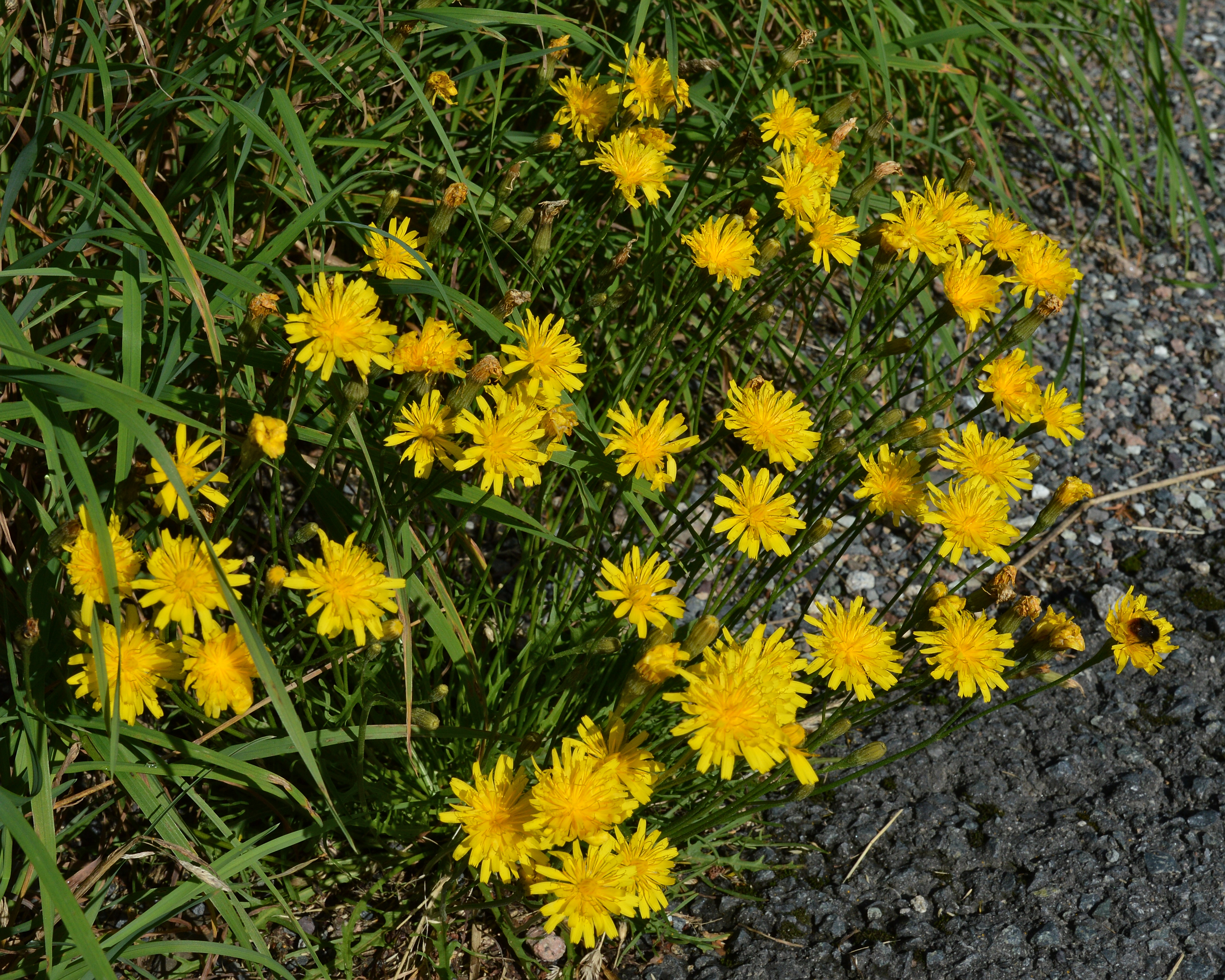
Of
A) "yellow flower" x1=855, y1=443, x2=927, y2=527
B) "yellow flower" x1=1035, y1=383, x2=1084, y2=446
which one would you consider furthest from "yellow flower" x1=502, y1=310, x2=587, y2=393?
"yellow flower" x1=1035, y1=383, x2=1084, y2=446

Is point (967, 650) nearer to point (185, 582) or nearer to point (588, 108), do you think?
point (185, 582)

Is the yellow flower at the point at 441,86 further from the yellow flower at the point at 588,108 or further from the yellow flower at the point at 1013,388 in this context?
the yellow flower at the point at 1013,388

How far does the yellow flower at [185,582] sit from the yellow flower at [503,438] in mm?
356

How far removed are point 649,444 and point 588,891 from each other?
0.69 meters

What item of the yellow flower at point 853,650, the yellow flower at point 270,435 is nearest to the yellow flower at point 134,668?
the yellow flower at point 270,435

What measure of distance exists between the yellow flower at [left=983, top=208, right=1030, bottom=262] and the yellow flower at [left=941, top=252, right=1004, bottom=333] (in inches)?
2.4

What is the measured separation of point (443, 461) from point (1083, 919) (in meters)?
1.45

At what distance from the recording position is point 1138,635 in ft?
5.69

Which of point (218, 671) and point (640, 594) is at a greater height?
point (218, 671)

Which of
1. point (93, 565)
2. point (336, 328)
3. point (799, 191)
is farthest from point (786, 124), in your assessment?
point (93, 565)

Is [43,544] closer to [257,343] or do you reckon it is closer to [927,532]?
[257,343]

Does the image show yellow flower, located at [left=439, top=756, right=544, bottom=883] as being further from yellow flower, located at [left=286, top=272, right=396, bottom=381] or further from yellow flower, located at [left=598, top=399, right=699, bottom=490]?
yellow flower, located at [left=286, top=272, right=396, bottom=381]

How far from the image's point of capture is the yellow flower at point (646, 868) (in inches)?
61.6

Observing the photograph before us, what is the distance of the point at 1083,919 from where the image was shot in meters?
1.96
